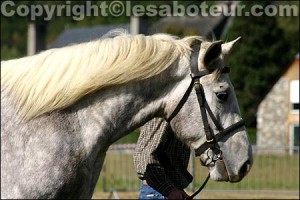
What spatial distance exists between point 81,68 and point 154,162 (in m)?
1.33

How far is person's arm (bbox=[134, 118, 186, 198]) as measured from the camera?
18.5 ft

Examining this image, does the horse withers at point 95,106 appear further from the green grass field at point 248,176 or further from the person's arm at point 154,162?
the green grass field at point 248,176

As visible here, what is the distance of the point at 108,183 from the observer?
16266 millimetres

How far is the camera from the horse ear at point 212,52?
469cm

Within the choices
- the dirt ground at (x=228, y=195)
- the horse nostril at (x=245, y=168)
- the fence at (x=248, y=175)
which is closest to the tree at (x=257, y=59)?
the fence at (x=248, y=175)

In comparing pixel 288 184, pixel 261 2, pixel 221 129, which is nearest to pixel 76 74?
pixel 221 129

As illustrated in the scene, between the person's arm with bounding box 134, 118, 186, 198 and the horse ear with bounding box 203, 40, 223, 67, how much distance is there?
38.3 inches

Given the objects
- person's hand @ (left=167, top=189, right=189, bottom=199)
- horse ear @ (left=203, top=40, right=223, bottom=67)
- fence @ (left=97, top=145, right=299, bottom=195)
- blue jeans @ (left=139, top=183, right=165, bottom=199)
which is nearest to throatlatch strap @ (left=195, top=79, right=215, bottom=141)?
horse ear @ (left=203, top=40, right=223, bottom=67)

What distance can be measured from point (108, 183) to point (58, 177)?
39.3 feet

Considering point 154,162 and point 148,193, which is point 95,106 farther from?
point 148,193

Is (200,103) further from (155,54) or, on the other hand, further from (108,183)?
(108,183)

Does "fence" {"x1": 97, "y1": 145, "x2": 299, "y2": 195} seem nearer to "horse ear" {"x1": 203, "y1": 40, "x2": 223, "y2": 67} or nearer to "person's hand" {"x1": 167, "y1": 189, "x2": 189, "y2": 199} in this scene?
"person's hand" {"x1": 167, "y1": 189, "x2": 189, "y2": 199}

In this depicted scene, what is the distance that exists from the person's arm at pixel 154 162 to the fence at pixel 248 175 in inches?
361

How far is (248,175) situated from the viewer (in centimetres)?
1689
